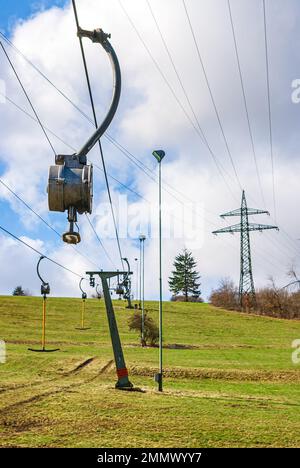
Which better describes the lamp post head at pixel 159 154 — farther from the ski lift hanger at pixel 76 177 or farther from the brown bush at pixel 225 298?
the brown bush at pixel 225 298

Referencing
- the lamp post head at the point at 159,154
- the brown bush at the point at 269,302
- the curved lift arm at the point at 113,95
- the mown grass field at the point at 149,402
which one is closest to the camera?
the curved lift arm at the point at 113,95

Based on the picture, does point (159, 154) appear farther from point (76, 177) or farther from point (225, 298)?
point (225, 298)

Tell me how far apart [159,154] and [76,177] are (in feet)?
64.8

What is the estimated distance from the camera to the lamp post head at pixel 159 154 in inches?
941

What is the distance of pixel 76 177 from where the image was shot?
4.55 meters

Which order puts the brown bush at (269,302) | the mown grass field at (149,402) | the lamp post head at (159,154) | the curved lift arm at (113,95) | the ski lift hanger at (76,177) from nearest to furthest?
the ski lift hanger at (76,177), the curved lift arm at (113,95), the mown grass field at (149,402), the lamp post head at (159,154), the brown bush at (269,302)

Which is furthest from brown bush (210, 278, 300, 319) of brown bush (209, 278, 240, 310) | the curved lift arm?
the curved lift arm

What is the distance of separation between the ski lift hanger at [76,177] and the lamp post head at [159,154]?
62.9 ft

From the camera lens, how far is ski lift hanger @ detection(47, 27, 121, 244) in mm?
4531

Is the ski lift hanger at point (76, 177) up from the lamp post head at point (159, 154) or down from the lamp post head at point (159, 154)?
down

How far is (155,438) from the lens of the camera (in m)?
11.5

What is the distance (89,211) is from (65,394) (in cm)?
1537

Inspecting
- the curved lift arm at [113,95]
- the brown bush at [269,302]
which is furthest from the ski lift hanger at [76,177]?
the brown bush at [269,302]

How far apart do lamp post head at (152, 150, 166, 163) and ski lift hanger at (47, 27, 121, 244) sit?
19.2m
